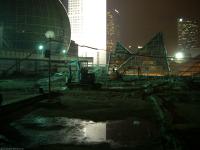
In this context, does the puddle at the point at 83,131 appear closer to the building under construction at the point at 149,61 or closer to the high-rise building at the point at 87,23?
the building under construction at the point at 149,61

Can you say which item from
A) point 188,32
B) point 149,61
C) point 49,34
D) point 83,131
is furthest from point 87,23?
point 83,131

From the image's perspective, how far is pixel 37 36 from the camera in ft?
209

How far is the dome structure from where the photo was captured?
60938 mm

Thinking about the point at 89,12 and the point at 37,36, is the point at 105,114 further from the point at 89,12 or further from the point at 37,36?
the point at 89,12

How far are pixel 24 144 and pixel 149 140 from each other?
3819mm

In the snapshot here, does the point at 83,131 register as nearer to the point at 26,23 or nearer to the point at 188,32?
the point at 26,23

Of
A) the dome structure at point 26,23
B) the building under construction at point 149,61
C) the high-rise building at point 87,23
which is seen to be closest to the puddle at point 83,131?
the building under construction at point 149,61

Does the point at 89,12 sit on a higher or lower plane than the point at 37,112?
higher

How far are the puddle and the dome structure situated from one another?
50253mm

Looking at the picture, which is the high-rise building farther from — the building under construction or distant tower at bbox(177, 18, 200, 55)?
distant tower at bbox(177, 18, 200, 55)

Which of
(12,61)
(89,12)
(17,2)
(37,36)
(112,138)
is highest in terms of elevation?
(89,12)

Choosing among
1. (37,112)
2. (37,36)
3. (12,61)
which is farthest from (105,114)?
(37,36)

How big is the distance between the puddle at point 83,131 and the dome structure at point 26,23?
5025 cm

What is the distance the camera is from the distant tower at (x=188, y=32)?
583 feet
